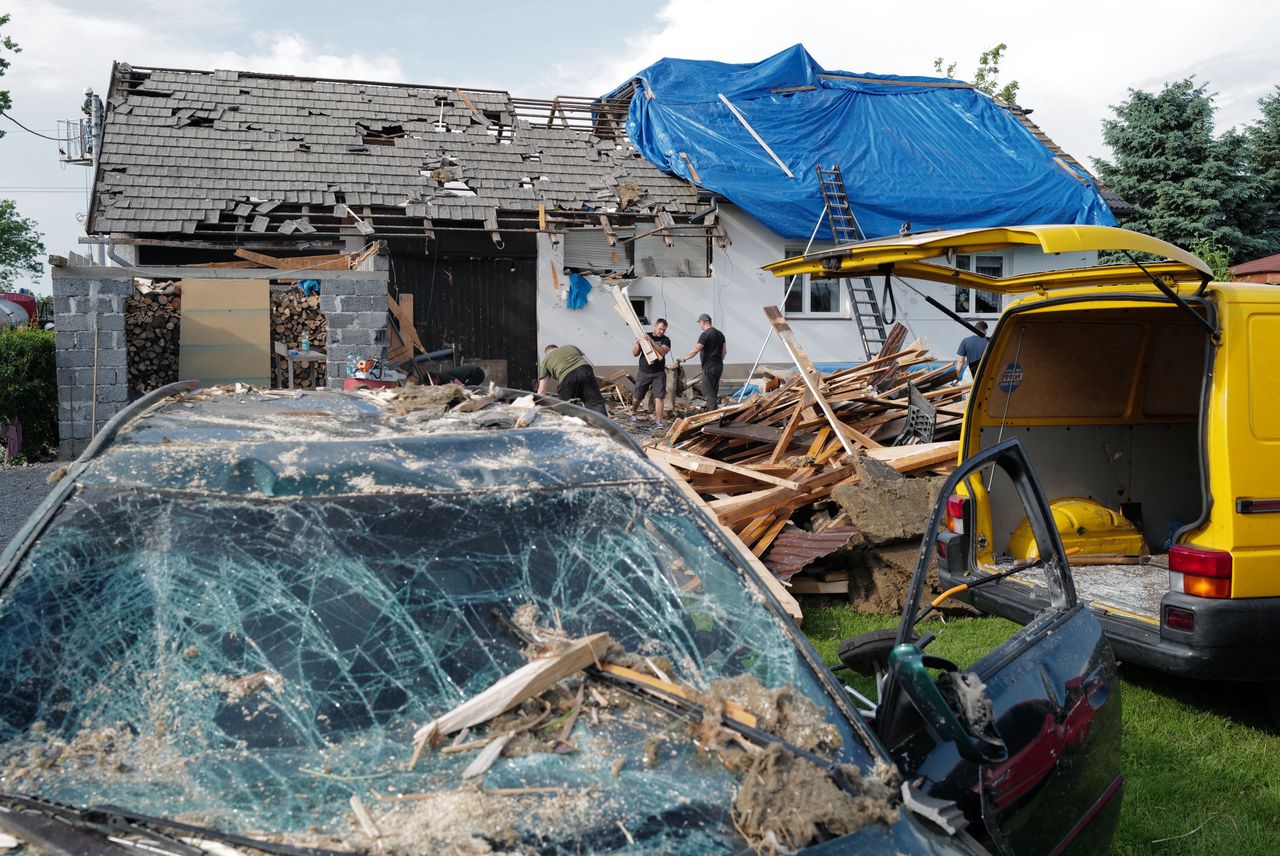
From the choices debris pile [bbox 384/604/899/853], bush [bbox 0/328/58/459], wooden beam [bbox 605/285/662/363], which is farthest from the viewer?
wooden beam [bbox 605/285/662/363]

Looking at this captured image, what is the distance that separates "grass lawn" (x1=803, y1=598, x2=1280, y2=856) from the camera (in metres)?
3.82

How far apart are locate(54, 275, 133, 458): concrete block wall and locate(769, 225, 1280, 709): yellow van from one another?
924 cm

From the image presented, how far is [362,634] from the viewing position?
2.48 m

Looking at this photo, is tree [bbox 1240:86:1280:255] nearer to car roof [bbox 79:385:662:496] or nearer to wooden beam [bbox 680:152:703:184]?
wooden beam [bbox 680:152:703:184]

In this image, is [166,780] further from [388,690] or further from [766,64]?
[766,64]

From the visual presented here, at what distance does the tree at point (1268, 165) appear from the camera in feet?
88.1

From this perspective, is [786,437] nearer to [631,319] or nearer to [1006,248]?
[1006,248]

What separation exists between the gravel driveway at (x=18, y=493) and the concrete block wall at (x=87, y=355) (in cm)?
63

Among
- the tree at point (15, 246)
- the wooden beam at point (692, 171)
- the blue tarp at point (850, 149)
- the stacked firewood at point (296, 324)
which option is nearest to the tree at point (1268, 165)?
the blue tarp at point (850, 149)

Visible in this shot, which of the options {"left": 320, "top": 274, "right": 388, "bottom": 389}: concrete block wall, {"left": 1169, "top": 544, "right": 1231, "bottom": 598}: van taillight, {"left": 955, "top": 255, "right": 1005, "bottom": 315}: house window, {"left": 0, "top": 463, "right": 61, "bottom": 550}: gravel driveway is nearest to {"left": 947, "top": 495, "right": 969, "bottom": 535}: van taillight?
{"left": 1169, "top": 544, "right": 1231, "bottom": 598}: van taillight

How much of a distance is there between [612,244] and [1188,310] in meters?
13.4

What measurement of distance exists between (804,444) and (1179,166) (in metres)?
21.6

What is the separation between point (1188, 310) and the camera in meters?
4.37

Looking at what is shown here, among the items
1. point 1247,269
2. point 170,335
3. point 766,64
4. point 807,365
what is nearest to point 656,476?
point 807,365
